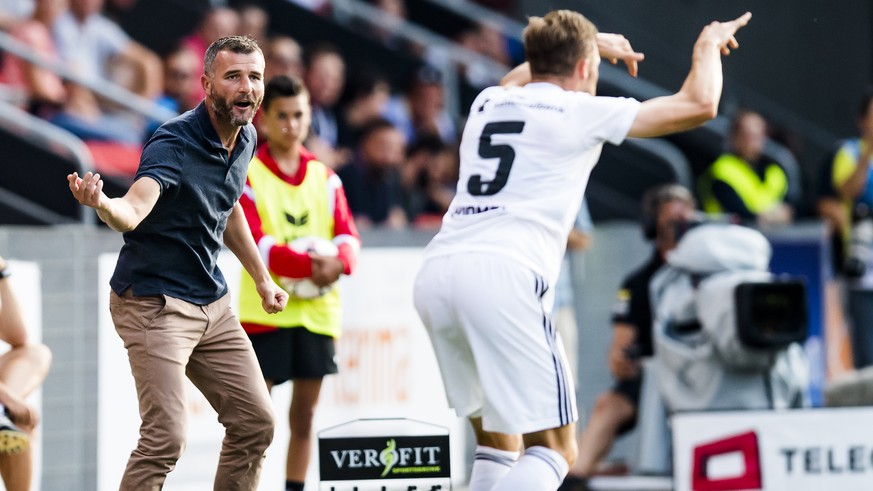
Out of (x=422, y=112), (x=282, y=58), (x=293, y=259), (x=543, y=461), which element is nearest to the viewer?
(x=543, y=461)

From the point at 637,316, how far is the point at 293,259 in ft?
11.5

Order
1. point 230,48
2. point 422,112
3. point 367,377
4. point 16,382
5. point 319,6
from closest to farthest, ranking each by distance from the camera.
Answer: point 230,48
point 16,382
point 367,377
point 422,112
point 319,6

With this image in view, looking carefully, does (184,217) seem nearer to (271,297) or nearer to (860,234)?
(271,297)

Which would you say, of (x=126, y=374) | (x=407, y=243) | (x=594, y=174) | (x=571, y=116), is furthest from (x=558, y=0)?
(x=571, y=116)

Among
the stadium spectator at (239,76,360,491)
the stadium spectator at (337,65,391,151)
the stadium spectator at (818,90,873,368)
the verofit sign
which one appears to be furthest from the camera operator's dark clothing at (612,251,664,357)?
the verofit sign

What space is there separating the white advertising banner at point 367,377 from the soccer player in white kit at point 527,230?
9.88ft

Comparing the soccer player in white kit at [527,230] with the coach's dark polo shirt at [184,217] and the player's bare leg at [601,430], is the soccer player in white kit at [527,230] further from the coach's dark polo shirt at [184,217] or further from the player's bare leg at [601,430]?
the player's bare leg at [601,430]

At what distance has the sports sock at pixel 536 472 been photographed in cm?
538

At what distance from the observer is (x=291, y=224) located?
6828mm

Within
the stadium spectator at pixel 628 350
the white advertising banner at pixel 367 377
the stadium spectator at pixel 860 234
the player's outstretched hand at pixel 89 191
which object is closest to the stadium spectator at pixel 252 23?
the white advertising banner at pixel 367 377

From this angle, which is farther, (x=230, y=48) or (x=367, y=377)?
(x=367, y=377)

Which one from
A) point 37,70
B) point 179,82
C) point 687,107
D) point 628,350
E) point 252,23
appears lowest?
point 628,350

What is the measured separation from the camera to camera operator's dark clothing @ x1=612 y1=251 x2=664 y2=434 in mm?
9438


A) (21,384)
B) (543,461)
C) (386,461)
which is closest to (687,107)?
(543,461)
